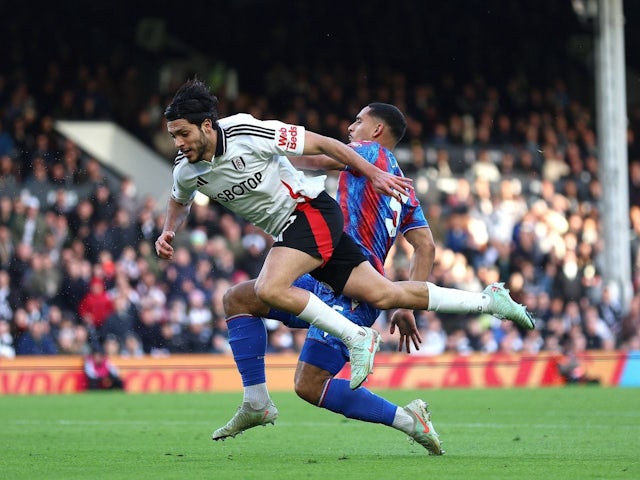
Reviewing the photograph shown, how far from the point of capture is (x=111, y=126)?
22500mm

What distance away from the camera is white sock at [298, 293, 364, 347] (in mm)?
7414

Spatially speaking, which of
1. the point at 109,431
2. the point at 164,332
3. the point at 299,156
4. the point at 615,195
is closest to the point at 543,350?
the point at 615,195

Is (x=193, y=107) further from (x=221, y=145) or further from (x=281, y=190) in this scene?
(x=281, y=190)

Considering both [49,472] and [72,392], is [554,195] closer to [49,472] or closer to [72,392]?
[72,392]

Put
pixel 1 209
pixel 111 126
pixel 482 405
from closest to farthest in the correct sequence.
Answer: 1. pixel 482 405
2. pixel 1 209
3. pixel 111 126

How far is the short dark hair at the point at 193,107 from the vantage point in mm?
7352

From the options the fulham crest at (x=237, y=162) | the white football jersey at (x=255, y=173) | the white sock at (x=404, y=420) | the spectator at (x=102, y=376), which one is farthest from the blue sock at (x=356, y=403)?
the spectator at (x=102, y=376)

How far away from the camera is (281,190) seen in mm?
7598

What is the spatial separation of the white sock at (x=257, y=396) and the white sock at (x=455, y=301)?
114 centimetres

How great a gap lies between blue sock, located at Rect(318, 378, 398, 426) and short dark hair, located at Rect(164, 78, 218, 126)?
1.75 m

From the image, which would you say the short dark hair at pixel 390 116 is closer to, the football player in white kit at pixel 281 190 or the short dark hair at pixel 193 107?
the football player in white kit at pixel 281 190

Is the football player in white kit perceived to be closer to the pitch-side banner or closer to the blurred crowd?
the pitch-side banner

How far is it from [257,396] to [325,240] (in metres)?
1.07

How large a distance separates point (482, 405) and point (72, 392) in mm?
6094
